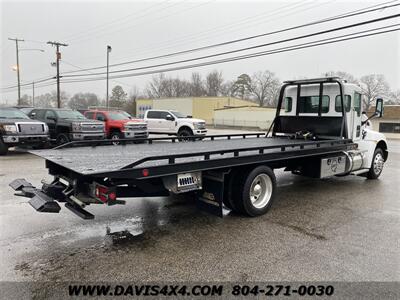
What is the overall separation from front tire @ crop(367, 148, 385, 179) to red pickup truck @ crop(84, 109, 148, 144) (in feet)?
36.3

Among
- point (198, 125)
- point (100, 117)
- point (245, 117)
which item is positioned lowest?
point (198, 125)

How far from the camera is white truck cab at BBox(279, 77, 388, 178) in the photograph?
7.88 m

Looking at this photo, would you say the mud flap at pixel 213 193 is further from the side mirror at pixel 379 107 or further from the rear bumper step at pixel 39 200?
the side mirror at pixel 379 107

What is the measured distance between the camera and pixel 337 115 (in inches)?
313

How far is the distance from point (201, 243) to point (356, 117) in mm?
5829

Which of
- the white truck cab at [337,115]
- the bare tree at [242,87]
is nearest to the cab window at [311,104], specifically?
the white truck cab at [337,115]

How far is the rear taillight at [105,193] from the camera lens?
3.92 m

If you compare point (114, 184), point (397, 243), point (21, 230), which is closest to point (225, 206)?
point (114, 184)

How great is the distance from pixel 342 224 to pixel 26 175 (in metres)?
7.95

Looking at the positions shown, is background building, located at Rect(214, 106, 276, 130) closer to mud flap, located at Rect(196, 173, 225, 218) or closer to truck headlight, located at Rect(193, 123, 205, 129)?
truck headlight, located at Rect(193, 123, 205, 129)

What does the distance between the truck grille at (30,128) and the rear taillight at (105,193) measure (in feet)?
32.9

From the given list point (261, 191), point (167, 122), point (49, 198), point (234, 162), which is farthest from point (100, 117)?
point (234, 162)

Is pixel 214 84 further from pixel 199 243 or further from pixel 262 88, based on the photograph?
pixel 199 243

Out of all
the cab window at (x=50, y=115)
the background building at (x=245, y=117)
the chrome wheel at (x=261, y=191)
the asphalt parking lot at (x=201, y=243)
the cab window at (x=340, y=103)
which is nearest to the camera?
the asphalt parking lot at (x=201, y=243)
